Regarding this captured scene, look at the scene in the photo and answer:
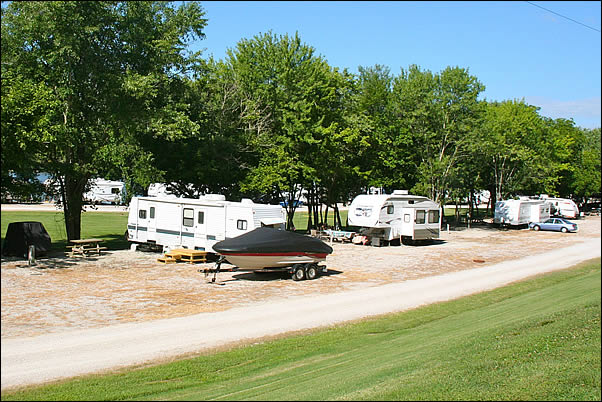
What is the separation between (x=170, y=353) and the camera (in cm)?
1037

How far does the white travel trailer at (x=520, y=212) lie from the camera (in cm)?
4588

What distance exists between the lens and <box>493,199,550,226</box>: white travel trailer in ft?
151

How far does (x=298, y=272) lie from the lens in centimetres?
2005

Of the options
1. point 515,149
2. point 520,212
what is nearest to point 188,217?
point 520,212

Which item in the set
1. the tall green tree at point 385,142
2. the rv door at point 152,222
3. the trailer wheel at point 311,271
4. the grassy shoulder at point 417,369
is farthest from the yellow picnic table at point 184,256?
the tall green tree at point 385,142

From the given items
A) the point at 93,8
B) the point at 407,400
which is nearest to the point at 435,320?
the point at 407,400

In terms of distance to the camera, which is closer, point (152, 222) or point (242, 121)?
point (152, 222)

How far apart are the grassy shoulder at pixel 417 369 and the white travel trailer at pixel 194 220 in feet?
41.2

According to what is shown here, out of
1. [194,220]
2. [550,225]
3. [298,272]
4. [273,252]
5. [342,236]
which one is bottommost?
[298,272]

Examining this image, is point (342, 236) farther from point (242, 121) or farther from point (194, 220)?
point (194, 220)

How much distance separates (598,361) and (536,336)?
1.68 meters

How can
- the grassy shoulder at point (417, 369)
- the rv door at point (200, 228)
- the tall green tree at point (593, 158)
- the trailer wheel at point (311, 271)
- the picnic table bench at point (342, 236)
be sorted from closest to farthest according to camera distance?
the grassy shoulder at point (417, 369)
the tall green tree at point (593, 158)
the trailer wheel at point (311, 271)
the rv door at point (200, 228)
the picnic table bench at point (342, 236)

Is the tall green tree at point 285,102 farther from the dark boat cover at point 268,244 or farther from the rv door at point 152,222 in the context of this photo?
the dark boat cover at point 268,244

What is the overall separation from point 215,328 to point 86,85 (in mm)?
7607
